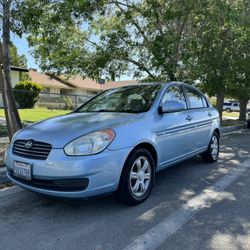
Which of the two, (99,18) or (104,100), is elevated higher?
(99,18)

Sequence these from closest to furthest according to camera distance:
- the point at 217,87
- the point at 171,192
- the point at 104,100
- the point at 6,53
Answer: the point at 171,192 → the point at 104,100 → the point at 6,53 → the point at 217,87

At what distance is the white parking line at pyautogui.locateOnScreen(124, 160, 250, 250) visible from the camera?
3.44m

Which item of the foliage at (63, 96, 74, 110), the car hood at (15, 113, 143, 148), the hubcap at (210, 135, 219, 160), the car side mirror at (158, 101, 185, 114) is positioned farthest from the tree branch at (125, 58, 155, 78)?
the foliage at (63, 96, 74, 110)

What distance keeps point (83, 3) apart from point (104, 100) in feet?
14.8

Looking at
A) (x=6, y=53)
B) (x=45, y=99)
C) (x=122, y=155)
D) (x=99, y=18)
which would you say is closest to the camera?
(x=122, y=155)

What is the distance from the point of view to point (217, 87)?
14.5 metres

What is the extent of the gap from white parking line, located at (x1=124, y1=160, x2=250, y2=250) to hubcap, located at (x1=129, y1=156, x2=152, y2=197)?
56cm

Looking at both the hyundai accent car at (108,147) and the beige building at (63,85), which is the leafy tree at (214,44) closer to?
the hyundai accent car at (108,147)

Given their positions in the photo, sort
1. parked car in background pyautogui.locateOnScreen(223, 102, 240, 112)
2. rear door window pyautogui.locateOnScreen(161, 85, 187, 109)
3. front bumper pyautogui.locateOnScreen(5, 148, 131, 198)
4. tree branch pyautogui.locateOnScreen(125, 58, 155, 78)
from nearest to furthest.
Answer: front bumper pyautogui.locateOnScreen(5, 148, 131, 198), rear door window pyautogui.locateOnScreen(161, 85, 187, 109), tree branch pyautogui.locateOnScreen(125, 58, 155, 78), parked car in background pyautogui.locateOnScreen(223, 102, 240, 112)

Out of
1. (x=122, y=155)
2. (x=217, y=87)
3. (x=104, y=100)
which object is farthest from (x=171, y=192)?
(x=217, y=87)

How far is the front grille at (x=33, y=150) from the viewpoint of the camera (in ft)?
13.1

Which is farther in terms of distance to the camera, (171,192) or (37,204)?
(171,192)

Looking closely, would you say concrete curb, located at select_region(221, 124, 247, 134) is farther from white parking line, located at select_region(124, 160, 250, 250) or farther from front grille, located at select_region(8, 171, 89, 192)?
front grille, located at select_region(8, 171, 89, 192)

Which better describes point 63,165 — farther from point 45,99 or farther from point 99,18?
point 45,99
